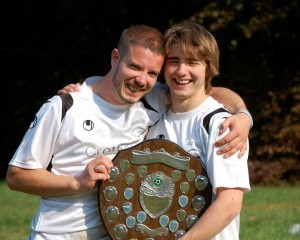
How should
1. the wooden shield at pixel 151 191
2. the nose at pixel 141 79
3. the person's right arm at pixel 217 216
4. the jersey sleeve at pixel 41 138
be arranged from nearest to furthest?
the person's right arm at pixel 217 216
the wooden shield at pixel 151 191
the jersey sleeve at pixel 41 138
the nose at pixel 141 79

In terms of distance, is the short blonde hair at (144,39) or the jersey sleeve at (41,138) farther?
the short blonde hair at (144,39)

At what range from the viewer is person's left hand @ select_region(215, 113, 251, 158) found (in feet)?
12.9

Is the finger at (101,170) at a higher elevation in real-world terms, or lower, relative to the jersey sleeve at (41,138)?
lower

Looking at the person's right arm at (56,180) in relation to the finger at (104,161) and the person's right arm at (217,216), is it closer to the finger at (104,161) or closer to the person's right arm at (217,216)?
the finger at (104,161)

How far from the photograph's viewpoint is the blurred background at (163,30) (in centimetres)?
1592

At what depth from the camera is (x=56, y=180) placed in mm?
4023

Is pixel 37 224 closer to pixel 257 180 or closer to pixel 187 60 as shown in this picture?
pixel 187 60

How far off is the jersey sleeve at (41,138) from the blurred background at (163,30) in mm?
11725

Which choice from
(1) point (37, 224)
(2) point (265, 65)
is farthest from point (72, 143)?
(2) point (265, 65)

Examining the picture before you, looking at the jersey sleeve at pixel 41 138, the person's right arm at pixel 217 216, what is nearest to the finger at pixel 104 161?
the jersey sleeve at pixel 41 138

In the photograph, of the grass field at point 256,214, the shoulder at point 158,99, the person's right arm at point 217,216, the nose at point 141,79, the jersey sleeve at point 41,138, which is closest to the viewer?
the person's right arm at point 217,216

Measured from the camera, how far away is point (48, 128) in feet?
13.3

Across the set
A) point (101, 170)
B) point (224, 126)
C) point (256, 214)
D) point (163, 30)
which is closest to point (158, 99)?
point (224, 126)

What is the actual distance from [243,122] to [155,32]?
27.0 inches
